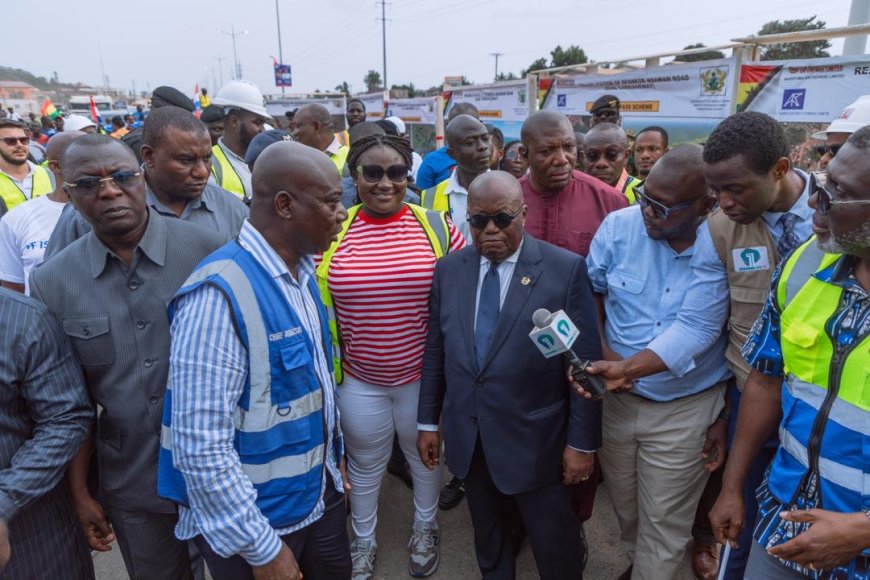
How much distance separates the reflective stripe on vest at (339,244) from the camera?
2695mm

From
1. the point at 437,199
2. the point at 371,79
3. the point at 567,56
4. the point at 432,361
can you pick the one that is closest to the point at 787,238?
the point at 432,361

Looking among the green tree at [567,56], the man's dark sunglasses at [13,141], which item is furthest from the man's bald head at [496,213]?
the green tree at [567,56]

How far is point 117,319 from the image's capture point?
1.96 m

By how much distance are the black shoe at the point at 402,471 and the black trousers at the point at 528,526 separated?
1.27 metres

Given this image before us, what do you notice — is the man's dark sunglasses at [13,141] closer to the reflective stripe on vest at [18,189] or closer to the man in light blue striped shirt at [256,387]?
the reflective stripe on vest at [18,189]

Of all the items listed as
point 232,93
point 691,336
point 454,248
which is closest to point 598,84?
point 232,93

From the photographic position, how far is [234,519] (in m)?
1.60

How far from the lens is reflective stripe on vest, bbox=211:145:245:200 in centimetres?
441

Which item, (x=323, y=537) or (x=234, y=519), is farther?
(x=323, y=537)

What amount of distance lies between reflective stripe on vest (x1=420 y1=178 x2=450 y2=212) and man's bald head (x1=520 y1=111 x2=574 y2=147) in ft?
3.32

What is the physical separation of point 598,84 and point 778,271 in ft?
21.4

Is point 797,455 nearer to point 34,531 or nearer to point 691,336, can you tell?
point 691,336

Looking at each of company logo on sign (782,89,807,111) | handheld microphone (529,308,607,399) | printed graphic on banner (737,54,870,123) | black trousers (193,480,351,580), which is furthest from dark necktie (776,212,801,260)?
company logo on sign (782,89,807,111)

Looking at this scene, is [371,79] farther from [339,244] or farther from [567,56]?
[339,244]
